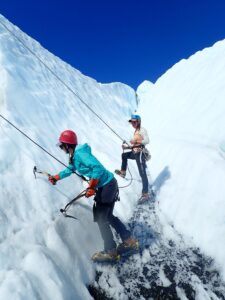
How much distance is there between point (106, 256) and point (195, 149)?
476cm

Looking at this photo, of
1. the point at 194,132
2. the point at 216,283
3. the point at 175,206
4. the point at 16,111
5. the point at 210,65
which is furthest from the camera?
the point at 210,65

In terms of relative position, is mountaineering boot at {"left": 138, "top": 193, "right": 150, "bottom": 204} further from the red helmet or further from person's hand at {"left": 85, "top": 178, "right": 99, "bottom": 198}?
the red helmet

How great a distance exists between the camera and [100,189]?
4887 mm

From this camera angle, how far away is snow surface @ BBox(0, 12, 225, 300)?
4.09 m

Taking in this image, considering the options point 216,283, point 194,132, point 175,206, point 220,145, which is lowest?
point 216,283

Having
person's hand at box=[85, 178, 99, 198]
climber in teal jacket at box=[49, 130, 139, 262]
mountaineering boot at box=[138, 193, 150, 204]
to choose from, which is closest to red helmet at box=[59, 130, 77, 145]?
climber in teal jacket at box=[49, 130, 139, 262]

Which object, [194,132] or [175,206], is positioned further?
[194,132]

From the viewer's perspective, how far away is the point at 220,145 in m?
9.16

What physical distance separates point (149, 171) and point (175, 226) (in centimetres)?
301

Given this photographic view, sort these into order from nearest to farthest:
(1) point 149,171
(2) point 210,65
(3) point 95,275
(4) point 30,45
→ 1. (3) point 95,275
2. (1) point 149,171
3. (4) point 30,45
4. (2) point 210,65

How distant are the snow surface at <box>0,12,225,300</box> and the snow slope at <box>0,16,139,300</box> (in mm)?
14

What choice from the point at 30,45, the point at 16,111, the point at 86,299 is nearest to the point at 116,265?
the point at 86,299

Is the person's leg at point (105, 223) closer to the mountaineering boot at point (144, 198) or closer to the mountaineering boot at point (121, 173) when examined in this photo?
the mountaineering boot at point (144, 198)

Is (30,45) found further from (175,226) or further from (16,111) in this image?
(175,226)
